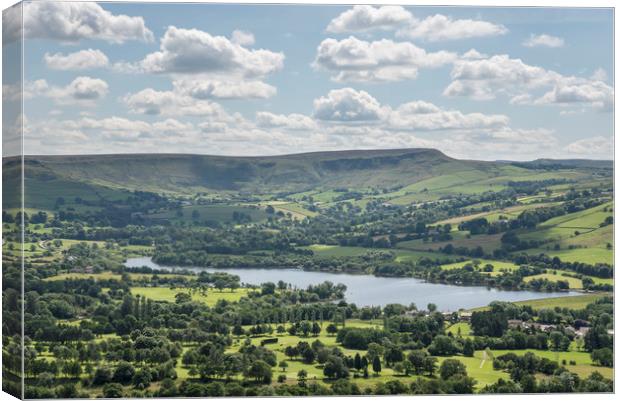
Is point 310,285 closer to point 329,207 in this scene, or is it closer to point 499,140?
point 329,207

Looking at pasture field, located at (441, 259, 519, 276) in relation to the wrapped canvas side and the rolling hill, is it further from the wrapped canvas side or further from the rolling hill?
the wrapped canvas side

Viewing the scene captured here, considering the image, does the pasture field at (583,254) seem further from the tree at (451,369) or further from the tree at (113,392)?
the tree at (113,392)

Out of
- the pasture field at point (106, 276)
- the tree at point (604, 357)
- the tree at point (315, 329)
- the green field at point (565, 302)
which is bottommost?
the tree at point (604, 357)

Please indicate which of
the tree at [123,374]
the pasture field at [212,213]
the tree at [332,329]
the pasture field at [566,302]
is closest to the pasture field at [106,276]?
the pasture field at [212,213]

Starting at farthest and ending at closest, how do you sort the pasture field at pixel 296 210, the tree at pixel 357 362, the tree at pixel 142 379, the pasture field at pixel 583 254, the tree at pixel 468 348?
the pasture field at pixel 296 210
the pasture field at pixel 583 254
the tree at pixel 468 348
the tree at pixel 357 362
the tree at pixel 142 379

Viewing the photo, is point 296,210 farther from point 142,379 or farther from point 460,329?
point 142,379

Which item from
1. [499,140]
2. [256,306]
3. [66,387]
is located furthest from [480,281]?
[66,387]

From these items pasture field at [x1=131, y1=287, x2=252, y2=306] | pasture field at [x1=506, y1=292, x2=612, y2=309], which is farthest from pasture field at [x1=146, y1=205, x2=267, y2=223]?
pasture field at [x1=506, y1=292, x2=612, y2=309]
